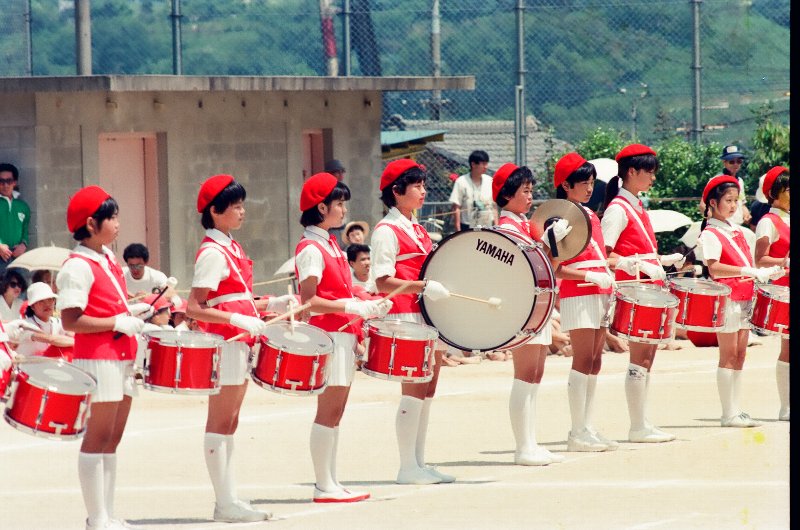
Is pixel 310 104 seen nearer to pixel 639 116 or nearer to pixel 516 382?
pixel 639 116

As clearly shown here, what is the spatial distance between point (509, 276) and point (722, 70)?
9.72 metres

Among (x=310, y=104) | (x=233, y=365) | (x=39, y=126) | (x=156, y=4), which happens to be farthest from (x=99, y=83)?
(x=233, y=365)

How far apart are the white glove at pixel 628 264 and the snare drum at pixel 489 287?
3.75 feet

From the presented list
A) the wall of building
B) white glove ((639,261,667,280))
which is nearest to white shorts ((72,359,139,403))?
white glove ((639,261,667,280))

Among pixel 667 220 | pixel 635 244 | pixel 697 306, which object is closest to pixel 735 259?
pixel 697 306

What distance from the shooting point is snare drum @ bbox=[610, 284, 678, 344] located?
9.12m

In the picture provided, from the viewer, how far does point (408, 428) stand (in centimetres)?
845

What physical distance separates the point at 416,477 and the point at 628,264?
1.85 metres

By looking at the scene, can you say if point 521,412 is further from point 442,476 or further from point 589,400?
point 589,400

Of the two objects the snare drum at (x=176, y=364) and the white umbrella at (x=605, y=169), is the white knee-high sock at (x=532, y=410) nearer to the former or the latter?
the snare drum at (x=176, y=364)

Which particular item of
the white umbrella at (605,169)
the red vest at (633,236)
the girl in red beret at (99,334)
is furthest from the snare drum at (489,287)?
the white umbrella at (605,169)

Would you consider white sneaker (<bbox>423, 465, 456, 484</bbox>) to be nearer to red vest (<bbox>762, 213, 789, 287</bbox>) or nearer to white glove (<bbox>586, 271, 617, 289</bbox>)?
white glove (<bbox>586, 271, 617, 289</bbox>)

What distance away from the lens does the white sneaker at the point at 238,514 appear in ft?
24.2

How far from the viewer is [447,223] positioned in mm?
16203
